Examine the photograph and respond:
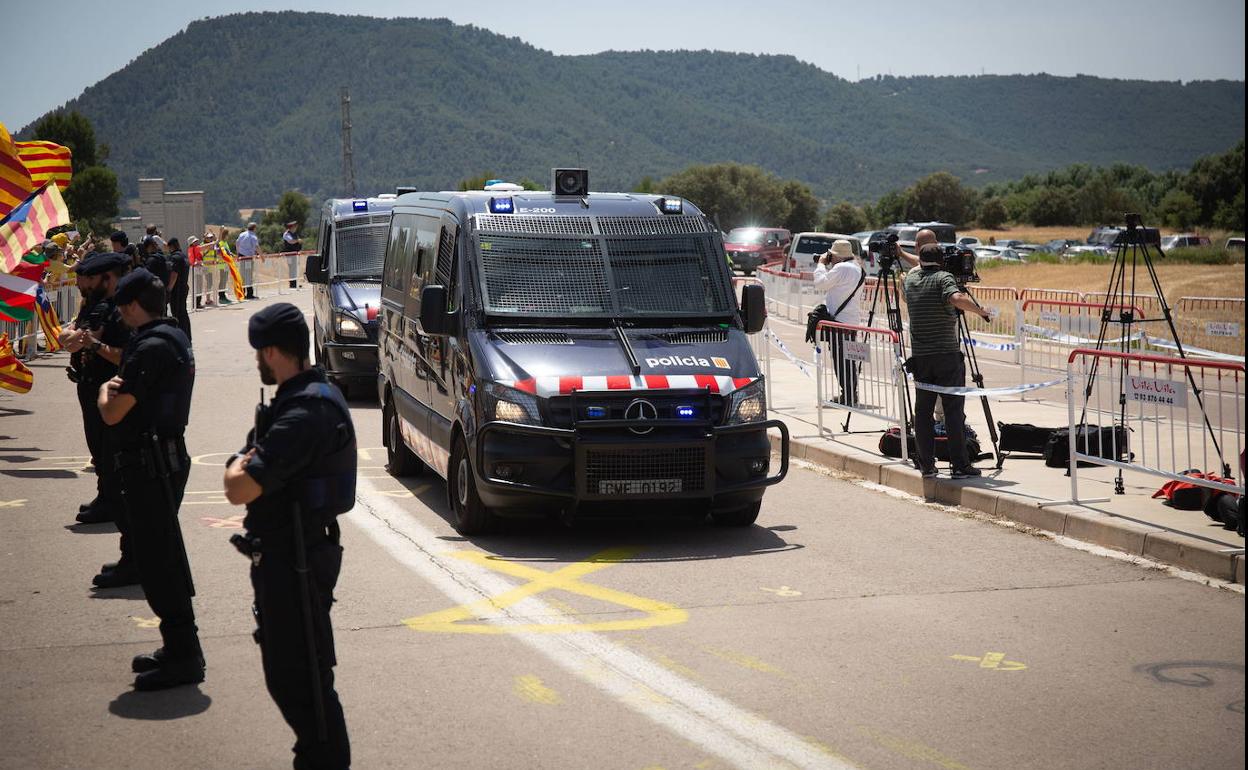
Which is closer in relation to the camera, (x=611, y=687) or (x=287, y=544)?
(x=287, y=544)

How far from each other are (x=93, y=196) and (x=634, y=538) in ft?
325

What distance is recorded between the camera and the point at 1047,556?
29.4 ft

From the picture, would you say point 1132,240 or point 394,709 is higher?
point 1132,240

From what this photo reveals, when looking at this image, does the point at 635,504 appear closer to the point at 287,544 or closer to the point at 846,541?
the point at 846,541

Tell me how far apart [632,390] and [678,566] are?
117 centimetres

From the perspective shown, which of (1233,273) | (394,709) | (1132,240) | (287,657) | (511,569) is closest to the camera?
(287,657)

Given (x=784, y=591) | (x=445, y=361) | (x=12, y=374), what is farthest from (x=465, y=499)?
(x=12, y=374)

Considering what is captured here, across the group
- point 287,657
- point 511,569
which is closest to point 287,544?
point 287,657

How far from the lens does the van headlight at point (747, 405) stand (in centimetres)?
930

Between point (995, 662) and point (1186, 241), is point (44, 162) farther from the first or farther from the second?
point (1186, 241)

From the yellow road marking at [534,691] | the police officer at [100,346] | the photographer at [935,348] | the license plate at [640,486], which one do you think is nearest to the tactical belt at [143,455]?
the police officer at [100,346]

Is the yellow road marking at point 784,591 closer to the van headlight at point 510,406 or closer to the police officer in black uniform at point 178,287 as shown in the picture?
→ the van headlight at point 510,406

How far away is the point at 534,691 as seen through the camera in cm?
620

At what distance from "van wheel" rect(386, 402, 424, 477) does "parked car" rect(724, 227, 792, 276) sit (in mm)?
40484
